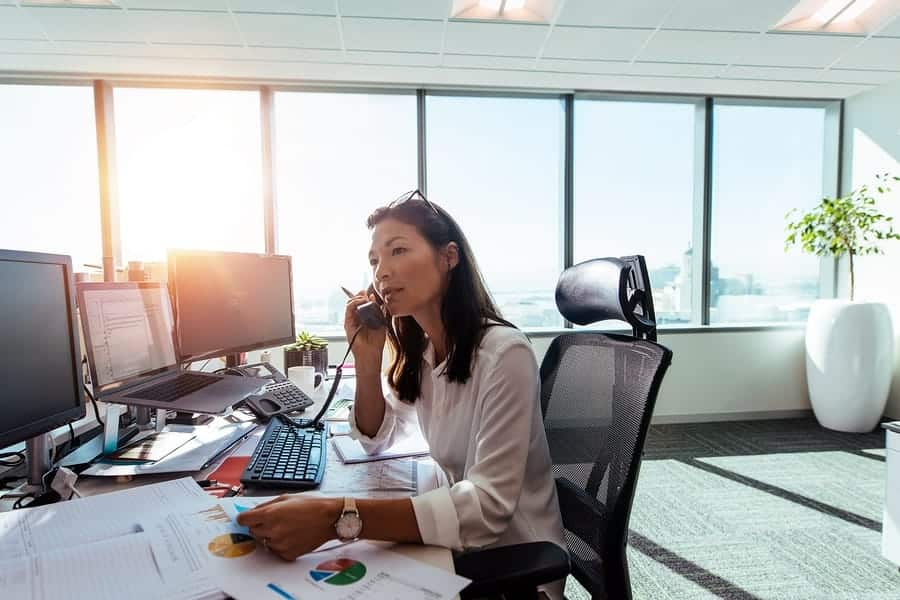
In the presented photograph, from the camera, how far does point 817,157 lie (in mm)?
3902

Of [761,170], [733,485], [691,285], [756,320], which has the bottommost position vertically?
[733,485]

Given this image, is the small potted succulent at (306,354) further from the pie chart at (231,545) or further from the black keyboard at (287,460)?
the pie chart at (231,545)

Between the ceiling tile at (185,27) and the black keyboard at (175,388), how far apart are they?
6.84 ft

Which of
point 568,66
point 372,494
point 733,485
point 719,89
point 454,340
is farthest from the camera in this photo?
point 719,89

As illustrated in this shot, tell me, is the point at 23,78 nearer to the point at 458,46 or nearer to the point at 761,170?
the point at 458,46

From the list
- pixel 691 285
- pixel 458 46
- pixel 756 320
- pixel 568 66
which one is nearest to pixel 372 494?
pixel 458 46

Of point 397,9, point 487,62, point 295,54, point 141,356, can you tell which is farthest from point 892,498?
point 295,54

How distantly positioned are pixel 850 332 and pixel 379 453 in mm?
3542

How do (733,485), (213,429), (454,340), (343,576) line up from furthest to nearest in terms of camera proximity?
1. (733,485)
2. (213,429)
3. (454,340)
4. (343,576)

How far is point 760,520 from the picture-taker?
222 centimetres

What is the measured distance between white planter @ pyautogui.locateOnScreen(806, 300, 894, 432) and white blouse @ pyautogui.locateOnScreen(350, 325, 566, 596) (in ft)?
10.9

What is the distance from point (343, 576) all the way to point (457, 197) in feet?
10.4

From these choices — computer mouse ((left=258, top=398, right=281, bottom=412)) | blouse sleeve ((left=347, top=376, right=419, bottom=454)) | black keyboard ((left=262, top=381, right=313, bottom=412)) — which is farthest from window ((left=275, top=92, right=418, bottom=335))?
blouse sleeve ((left=347, top=376, right=419, bottom=454))

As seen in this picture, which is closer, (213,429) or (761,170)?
(213,429)
